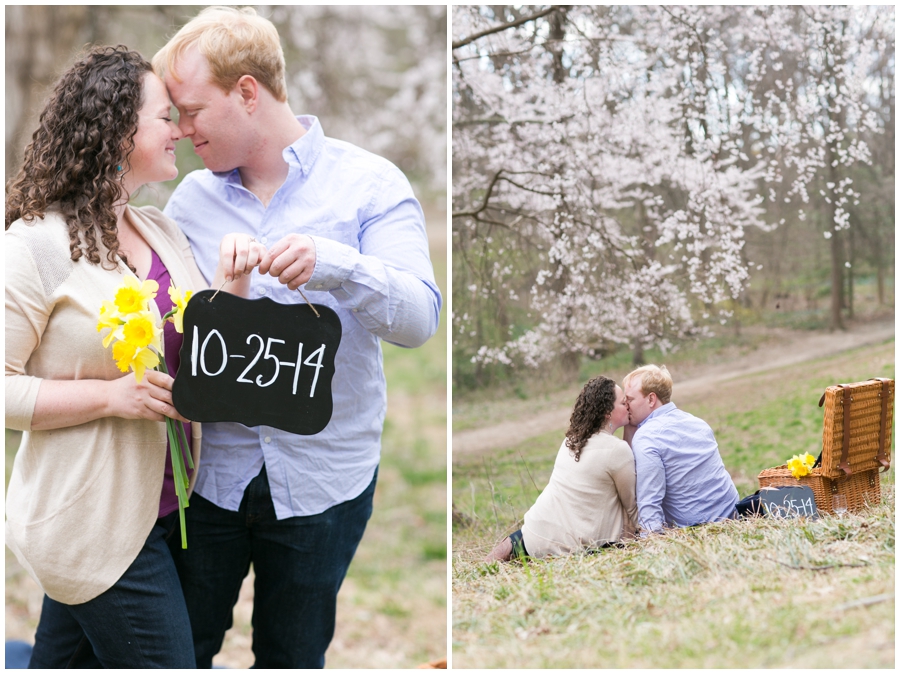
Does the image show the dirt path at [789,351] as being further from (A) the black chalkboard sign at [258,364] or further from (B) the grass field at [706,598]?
(A) the black chalkboard sign at [258,364]

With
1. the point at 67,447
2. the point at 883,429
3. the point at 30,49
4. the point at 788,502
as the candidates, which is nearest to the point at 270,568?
the point at 67,447

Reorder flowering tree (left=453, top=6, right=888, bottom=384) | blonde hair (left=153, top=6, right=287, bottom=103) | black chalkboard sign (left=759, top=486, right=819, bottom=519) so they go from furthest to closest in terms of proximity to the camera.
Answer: flowering tree (left=453, top=6, right=888, bottom=384) → black chalkboard sign (left=759, top=486, right=819, bottom=519) → blonde hair (left=153, top=6, right=287, bottom=103)

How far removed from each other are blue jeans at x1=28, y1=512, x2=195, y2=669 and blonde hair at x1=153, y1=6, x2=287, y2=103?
1122 millimetres

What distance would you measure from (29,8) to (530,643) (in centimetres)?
492

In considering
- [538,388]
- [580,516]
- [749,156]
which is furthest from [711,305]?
[580,516]

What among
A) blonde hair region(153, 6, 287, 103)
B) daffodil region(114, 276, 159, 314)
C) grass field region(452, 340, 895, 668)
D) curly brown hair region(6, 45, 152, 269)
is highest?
blonde hair region(153, 6, 287, 103)

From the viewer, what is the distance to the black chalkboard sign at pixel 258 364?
65.8 inches

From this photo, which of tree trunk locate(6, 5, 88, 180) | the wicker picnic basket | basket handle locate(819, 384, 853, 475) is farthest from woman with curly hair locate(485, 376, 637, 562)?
tree trunk locate(6, 5, 88, 180)

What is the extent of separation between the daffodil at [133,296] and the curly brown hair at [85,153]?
14 cm

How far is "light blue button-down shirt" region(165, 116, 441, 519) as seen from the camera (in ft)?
6.14

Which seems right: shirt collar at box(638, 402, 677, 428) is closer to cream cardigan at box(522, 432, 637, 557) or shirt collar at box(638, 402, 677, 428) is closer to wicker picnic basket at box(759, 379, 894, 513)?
cream cardigan at box(522, 432, 637, 557)

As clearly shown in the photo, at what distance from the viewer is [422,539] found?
4.45 metres

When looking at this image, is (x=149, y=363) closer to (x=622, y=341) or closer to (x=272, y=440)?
(x=272, y=440)

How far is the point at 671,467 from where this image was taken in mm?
2164
